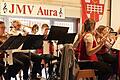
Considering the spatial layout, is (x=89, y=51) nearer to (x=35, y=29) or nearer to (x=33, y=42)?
(x=33, y=42)

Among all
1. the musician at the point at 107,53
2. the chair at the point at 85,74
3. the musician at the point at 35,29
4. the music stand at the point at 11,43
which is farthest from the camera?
the musician at the point at 35,29

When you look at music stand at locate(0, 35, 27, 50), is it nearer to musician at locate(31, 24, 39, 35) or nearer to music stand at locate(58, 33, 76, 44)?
music stand at locate(58, 33, 76, 44)

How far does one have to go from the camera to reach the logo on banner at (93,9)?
Result: 23.4ft

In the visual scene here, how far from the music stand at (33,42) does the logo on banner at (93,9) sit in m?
2.91

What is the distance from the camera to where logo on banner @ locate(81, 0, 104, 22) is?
7136 mm

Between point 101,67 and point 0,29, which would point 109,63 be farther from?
point 0,29

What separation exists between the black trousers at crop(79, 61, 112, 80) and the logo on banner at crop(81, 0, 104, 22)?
3.04 metres

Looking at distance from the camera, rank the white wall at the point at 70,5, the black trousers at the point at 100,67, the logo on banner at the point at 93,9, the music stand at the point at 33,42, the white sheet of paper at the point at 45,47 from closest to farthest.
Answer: the black trousers at the point at 100,67
the music stand at the point at 33,42
the white sheet of paper at the point at 45,47
the white wall at the point at 70,5
the logo on banner at the point at 93,9

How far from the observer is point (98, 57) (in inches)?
178

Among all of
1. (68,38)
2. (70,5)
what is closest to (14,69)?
(68,38)

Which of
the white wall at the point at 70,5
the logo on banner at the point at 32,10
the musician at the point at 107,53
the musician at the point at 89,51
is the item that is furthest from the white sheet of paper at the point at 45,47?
the white wall at the point at 70,5

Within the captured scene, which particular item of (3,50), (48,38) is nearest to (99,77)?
(48,38)

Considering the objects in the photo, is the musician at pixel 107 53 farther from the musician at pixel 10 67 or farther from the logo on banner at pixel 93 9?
the logo on banner at pixel 93 9

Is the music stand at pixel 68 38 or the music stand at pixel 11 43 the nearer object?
the music stand at pixel 11 43
